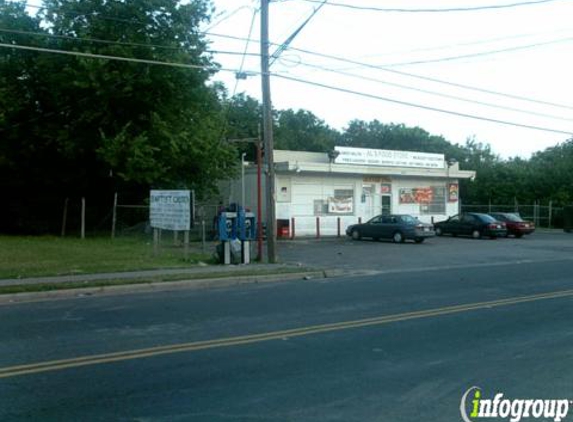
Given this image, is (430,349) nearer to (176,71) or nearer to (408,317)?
(408,317)

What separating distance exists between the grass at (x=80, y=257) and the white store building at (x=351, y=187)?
32.9 ft

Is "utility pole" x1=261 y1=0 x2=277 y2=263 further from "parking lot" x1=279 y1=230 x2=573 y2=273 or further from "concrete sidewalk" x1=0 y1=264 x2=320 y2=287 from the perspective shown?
"parking lot" x1=279 y1=230 x2=573 y2=273

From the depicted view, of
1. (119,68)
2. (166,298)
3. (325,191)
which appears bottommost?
(166,298)

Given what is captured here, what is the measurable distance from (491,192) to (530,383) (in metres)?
47.6

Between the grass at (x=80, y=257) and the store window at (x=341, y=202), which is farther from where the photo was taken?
the store window at (x=341, y=202)

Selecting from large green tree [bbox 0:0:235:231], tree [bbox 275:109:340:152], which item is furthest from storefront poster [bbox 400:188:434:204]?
tree [bbox 275:109:340:152]

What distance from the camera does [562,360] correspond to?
24.6ft

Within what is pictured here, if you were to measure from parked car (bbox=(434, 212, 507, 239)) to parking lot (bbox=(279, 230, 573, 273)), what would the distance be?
7.39ft

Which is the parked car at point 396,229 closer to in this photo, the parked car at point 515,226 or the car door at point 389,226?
the car door at point 389,226

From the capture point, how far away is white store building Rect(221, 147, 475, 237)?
1349 inches

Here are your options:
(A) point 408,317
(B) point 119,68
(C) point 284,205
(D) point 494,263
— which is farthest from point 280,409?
(C) point 284,205

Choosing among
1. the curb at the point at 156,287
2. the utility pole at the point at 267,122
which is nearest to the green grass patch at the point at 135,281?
the curb at the point at 156,287

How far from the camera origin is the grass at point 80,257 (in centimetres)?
1650

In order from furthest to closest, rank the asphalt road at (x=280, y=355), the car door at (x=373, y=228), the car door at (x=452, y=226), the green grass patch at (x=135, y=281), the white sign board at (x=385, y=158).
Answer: the white sign board at (x=385, y=158), the car door at (x=452, y=226), the car door at (x=373, y=228), the green grass patch at (x=135, y=281), the asphalt road at (x=280, y=355)
